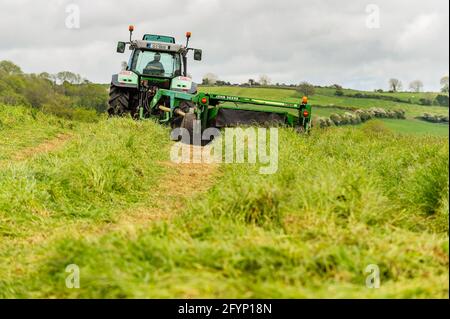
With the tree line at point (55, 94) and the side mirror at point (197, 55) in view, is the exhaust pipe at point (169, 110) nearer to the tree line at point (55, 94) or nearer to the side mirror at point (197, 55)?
the side mirror at point (197, 55)

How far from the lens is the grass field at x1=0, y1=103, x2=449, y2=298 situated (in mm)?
3002

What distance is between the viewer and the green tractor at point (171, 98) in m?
12.2

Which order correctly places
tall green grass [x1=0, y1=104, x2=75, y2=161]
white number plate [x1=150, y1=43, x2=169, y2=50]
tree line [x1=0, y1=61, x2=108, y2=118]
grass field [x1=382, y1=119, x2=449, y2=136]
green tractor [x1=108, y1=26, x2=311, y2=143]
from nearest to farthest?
tall green grass [x1=0, y1=104, x2=75, y2=161]
green tractor [x1=108, y1=26, x2=311, y2=143]
grass field [x1=382, y1=119, x2=449, y2=136]
white number plate [x1=150, y1=43, x2=169, y2=50]
tree line [x1=0, y1=61, x2=108, y2=118]

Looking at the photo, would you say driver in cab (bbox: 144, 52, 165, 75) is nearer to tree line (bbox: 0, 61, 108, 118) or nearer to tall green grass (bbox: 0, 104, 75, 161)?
tall green grass (bbox: 0, 104, 75, 161)

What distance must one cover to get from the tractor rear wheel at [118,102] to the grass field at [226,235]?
8.09 meters

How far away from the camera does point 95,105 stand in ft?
104

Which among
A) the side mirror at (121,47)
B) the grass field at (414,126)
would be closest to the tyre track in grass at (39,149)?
the side mirror at (121,47)

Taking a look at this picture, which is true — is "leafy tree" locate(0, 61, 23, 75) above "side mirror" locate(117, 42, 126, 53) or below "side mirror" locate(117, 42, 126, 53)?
above

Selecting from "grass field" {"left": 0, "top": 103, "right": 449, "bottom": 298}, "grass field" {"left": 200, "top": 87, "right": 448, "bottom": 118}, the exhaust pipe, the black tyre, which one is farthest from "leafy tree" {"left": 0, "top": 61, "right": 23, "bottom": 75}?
"grass field" {"left": 0, "top": 103, "right": 449, "bottom": 298}

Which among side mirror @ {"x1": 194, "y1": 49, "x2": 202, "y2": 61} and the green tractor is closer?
the green tractor

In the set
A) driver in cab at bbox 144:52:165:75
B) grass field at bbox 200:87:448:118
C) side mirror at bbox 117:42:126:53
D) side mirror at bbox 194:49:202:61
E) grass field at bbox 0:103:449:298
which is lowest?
grass field at bbox 0:103:449:298

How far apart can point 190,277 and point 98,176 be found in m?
3.65

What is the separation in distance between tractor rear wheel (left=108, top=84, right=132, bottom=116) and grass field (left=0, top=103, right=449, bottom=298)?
8.09m
